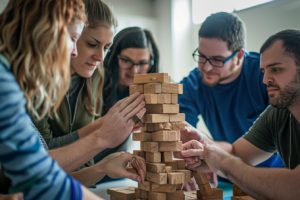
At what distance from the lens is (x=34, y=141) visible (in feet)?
3.01

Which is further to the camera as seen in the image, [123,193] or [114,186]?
[114,186]

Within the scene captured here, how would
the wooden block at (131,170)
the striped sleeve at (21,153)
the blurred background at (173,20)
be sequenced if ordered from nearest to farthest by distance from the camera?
the striped sleeve at (21,153) → the wooden block at (131,170) → the blurred background at (173,20)

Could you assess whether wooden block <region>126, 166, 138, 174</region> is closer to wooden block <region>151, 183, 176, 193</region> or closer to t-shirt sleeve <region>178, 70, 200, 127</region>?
wooden block <region>151, 183, 176, 193</region>

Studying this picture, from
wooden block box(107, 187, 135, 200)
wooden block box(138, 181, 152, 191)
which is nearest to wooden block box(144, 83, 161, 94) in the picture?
wooden block box(138, 181, 152, 191)

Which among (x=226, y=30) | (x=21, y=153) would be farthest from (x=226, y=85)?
(x=21, y=153)

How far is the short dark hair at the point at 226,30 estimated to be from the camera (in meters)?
2.71

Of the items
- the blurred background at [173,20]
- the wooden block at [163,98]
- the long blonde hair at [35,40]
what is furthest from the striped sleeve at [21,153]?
the blurred background at [173,20]

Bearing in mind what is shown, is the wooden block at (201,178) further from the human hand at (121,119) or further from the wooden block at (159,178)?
the human hand at (121,119)

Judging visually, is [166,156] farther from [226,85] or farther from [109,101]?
[226,85]

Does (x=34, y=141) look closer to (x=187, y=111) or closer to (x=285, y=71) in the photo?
(x=285, y=71)

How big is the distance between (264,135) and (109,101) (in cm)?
152

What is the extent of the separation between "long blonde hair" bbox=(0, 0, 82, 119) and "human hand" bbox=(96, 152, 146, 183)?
0.68 metres

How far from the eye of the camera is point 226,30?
2711 millimetres

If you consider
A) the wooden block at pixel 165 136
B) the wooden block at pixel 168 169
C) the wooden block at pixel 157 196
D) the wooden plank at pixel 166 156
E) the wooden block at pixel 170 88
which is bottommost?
the wooden block at pixel 157 196
